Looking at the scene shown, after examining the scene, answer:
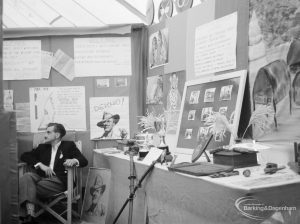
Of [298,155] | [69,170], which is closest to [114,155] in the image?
[69,170]

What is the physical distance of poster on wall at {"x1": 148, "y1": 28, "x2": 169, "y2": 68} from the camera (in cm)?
399

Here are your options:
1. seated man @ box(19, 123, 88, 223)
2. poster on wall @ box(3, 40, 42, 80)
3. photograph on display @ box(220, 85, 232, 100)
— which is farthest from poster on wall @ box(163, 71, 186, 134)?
poster on wall @ box(3, 40, 42, 80)

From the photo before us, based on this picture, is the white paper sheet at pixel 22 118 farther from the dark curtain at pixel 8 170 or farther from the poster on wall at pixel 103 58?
the dark curtain at pixel 8 170

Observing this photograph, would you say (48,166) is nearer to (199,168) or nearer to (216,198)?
(199,168)

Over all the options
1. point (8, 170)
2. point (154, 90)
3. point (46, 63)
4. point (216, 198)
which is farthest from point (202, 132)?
point (46, 63)

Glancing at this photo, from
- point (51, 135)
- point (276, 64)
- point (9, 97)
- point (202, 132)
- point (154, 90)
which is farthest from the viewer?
point (9, 97)

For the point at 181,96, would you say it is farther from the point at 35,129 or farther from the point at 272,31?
the point at 35,129

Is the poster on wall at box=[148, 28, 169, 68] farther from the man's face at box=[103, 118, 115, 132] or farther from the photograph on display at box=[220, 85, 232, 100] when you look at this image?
the photograph on display at box=[220, 85, 232, 100]

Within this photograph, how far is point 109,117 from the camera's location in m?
4.61

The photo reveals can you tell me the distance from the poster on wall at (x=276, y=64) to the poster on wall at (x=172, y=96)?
3.37ft

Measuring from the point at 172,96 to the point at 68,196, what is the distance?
1.36 metres

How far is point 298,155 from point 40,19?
14.3 feet

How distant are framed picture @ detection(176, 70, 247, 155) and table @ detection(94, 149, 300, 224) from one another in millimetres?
454

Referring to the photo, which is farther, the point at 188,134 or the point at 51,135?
the point at 51,135
